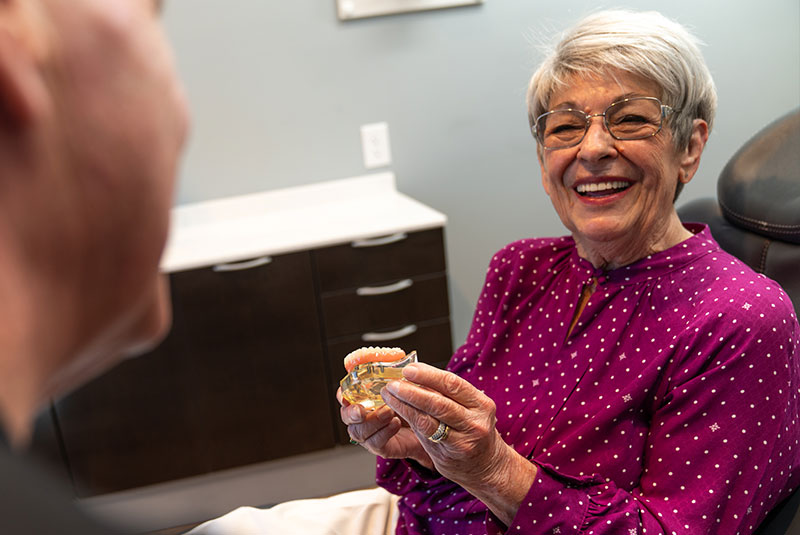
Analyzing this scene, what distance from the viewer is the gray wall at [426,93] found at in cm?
297

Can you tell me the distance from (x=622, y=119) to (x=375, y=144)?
1.81 meters

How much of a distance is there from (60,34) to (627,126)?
1.23 metres

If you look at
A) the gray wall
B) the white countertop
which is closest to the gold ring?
the white countertop

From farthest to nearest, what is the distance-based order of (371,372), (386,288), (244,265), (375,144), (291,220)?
(375,144) → (291,220) → (386,288) → (244,265) → (371,372)

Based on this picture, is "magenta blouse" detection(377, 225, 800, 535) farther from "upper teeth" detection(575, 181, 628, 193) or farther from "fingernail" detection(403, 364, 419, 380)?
"fingernail" detection(403, 364, 419, 380)

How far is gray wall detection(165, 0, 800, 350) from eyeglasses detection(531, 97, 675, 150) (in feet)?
5.63

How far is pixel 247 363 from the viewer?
2.62m

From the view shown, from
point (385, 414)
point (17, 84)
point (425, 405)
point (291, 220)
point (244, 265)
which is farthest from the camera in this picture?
point (291, 220)

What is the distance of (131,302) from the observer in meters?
0.34

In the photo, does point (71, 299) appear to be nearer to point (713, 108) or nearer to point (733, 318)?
point (733, 318)

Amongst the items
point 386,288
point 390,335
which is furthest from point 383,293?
point 390,335

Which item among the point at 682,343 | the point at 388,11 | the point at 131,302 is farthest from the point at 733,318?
the point at 388,11

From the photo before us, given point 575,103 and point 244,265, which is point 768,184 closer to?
point 575,103

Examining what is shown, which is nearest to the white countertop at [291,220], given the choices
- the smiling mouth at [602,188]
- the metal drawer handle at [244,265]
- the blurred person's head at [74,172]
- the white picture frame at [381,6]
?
the metal drawer handle at [244,265]
